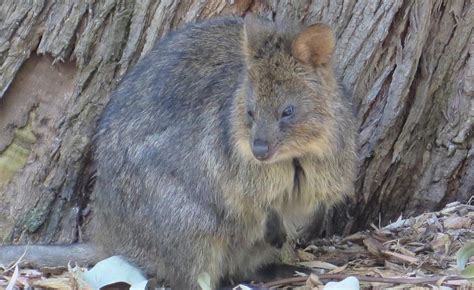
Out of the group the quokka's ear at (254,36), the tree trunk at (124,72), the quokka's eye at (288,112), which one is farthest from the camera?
the tree trunk at (124,72)

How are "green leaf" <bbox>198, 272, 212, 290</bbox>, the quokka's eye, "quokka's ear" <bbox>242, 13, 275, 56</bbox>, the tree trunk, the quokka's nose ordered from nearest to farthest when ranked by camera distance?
1. the quokka's nose
2. the quokka's eye
3. "quokka's ear" <bbox>242, 13, 275, 56</bbox>
4. "green leaf" <bbox>198, 272, 212, 290</bbox>
5. the tree trunk

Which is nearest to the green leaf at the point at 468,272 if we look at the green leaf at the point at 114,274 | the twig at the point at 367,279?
the twig at the point at 367,279

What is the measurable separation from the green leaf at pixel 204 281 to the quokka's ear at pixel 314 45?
1.26 meters

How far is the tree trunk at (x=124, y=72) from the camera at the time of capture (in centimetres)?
640

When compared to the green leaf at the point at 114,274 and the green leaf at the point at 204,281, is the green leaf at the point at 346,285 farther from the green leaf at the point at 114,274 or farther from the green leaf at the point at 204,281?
the green leaf at the point at 114,274

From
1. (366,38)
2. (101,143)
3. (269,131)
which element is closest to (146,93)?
(101,143)

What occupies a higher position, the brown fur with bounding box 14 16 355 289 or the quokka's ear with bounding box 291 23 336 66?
the quokka's ear with bounding box 291 23 336 66

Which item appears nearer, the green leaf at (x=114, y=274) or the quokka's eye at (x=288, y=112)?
the quokka's eye at (x=288, y=112)

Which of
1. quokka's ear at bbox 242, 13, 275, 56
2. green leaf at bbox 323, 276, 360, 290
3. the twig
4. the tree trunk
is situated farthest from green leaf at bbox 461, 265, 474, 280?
quokka's ear at bbox 242, 13, 275, 56

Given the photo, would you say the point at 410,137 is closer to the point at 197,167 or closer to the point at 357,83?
the point at 357,83

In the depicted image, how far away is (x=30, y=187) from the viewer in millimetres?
6523

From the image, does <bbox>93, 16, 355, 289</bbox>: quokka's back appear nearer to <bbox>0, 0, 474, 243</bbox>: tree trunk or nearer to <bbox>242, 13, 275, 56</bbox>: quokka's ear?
<bbox>242, 13, 275, 56</bbox>: quokka's ear

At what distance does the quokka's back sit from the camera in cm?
553

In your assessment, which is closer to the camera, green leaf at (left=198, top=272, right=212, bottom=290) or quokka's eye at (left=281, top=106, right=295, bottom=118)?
quokka's eye at (left=281, top=106, right=295, bottom=118)
